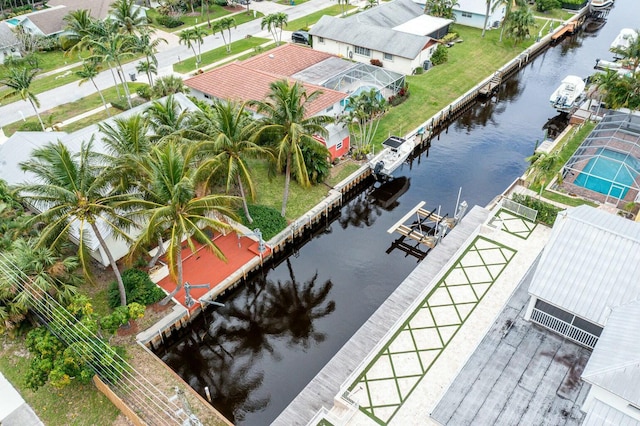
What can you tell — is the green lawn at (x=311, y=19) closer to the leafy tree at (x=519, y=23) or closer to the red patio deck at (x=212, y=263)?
the leafy tree at (x=519, y=23)

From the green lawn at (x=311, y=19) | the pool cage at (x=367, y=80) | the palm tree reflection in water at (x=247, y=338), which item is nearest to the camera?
the palm tree reflection in water at (x=247, y=338)

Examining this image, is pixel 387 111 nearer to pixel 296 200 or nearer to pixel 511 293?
pixel 296 200

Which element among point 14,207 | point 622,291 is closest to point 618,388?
point 622,291

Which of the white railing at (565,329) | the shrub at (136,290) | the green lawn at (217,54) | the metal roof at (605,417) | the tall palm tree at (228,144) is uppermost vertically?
the tall palm tree at (228,144)

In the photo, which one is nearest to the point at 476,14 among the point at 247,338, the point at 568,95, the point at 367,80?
the point at 568,95

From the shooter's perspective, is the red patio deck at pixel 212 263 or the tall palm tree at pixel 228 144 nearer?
the tall palm tree at pixel 228 144

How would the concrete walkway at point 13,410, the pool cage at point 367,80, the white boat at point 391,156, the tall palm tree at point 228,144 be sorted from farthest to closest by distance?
the pool cage at point 367,80 → the white boat at point 391,156 → the tall palm tree at point 228,144 → the concrete walkway at point 13,410

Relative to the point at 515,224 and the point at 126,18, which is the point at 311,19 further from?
the point at 515,224

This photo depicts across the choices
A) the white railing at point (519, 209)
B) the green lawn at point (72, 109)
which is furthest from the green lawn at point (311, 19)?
the white railing at point (519, 209)
